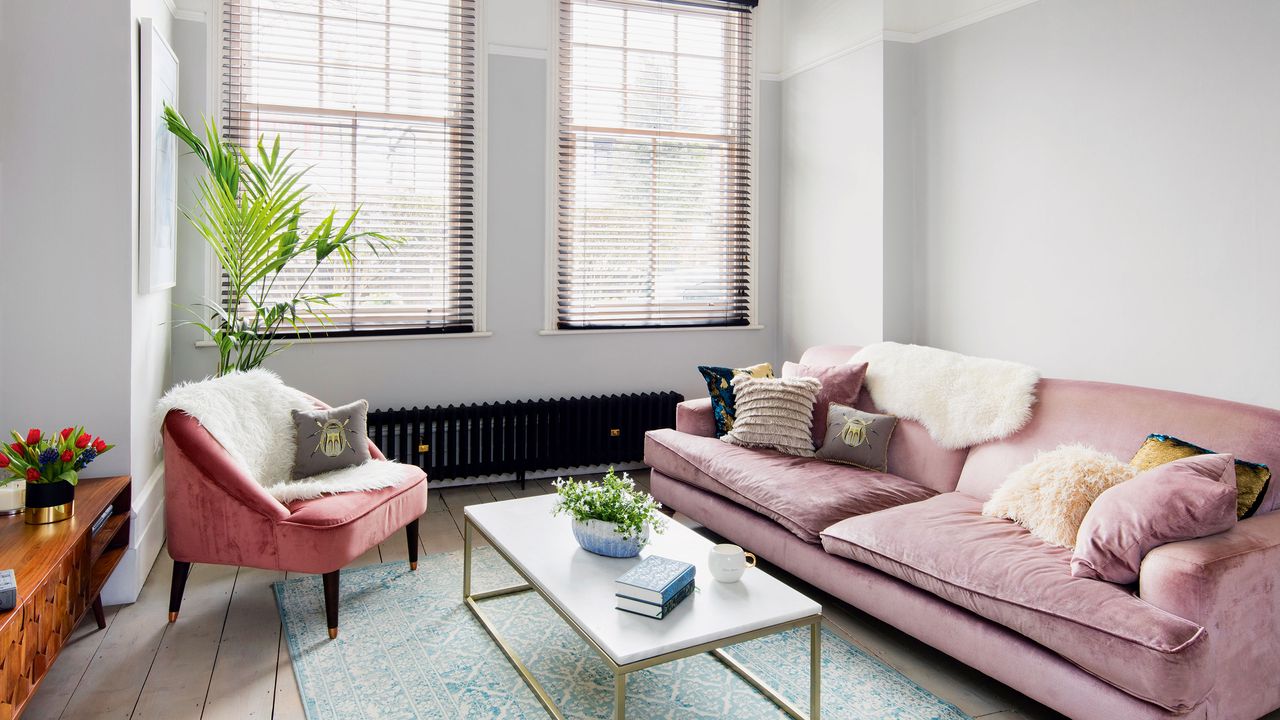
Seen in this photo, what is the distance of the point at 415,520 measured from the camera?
3.36 meters

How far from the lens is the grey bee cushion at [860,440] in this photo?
11.5 feet

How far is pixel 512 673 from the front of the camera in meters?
2.55

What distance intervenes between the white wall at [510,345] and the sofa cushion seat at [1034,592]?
231 cm

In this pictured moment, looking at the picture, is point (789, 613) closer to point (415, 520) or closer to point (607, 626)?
point (607, 626)

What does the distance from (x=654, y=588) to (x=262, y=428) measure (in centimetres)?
183

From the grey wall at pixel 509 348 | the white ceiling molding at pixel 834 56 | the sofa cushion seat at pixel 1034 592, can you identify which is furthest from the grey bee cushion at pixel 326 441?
the white ceiling molding at pixel 834 56

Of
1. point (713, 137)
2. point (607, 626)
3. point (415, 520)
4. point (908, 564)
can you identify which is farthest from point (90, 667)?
point (713, 137)

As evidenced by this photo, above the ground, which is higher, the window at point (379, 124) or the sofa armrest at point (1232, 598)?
the window at point (379, 124)

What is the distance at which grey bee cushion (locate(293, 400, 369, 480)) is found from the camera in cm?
322

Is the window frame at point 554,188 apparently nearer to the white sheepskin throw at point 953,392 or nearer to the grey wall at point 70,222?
the white sheepskin throw at point 953,392

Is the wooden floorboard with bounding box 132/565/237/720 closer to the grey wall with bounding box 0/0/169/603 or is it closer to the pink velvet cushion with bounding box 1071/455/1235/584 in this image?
the grey wall with bounding box 0/0/169/603

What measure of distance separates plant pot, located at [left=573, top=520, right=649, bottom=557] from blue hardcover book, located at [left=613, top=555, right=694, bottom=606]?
8.0 inches

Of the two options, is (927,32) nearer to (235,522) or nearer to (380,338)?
(380,338)

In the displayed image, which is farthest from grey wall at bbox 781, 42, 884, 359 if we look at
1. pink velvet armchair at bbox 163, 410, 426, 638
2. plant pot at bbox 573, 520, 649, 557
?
pink velvet armchair at bbox 163, 410, 426, 638
